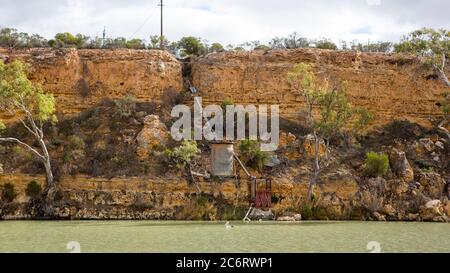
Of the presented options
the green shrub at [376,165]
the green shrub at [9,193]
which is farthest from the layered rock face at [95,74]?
the green shrub at [376,165]

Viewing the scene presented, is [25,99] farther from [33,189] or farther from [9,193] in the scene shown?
[9,193]

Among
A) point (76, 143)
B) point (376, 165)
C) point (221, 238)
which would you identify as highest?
point (76, 143)

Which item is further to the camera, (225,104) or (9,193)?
(225,104)

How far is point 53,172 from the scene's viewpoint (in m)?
32.1

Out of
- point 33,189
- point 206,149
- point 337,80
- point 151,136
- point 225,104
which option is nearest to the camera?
point 33,189

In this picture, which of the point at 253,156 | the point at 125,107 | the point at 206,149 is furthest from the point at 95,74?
the point at 253,156

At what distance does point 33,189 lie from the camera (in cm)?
3077

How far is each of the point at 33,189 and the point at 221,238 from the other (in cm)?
1411

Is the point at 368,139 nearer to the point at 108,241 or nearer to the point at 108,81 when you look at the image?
the point at 108,81

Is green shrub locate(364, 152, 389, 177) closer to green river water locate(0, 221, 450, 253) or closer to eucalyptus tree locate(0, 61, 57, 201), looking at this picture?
green river water locate(0, 221, 450, 253)

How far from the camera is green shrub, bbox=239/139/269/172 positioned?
32469 millimetres

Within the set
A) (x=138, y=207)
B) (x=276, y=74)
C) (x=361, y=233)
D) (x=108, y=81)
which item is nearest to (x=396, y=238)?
(x=361, y=233)

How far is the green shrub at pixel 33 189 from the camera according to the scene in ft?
100

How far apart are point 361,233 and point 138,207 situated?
472 inches
